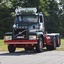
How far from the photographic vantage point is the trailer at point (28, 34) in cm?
2206

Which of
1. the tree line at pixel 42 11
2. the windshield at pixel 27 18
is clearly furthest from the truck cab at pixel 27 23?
the tree line at pixel 42 11

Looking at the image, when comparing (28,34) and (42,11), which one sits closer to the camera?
(28,34)

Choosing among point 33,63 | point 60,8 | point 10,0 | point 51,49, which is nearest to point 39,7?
point 10,0

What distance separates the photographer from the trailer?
22.1m

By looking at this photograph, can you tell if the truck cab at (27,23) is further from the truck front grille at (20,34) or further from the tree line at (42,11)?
the tree line at (42,11)

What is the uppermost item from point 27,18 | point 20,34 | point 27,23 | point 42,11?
point 42,11

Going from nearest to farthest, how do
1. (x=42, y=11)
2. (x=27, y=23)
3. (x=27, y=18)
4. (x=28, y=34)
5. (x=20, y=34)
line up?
(x=28, y=34) < (x=20, y=34) < (x=27, y=23) < (x=27, y=18) < (x=42, y=11)

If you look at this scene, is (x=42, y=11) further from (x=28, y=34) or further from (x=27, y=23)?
(x=28, y=34)

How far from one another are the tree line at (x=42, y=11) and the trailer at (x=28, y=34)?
34.4 m

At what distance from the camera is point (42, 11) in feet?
215

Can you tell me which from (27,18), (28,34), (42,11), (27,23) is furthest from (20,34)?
(42,11)

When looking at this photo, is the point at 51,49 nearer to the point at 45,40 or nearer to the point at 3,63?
the point at 45,40

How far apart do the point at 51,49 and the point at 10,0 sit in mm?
42373

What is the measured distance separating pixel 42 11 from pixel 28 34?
143 ft
